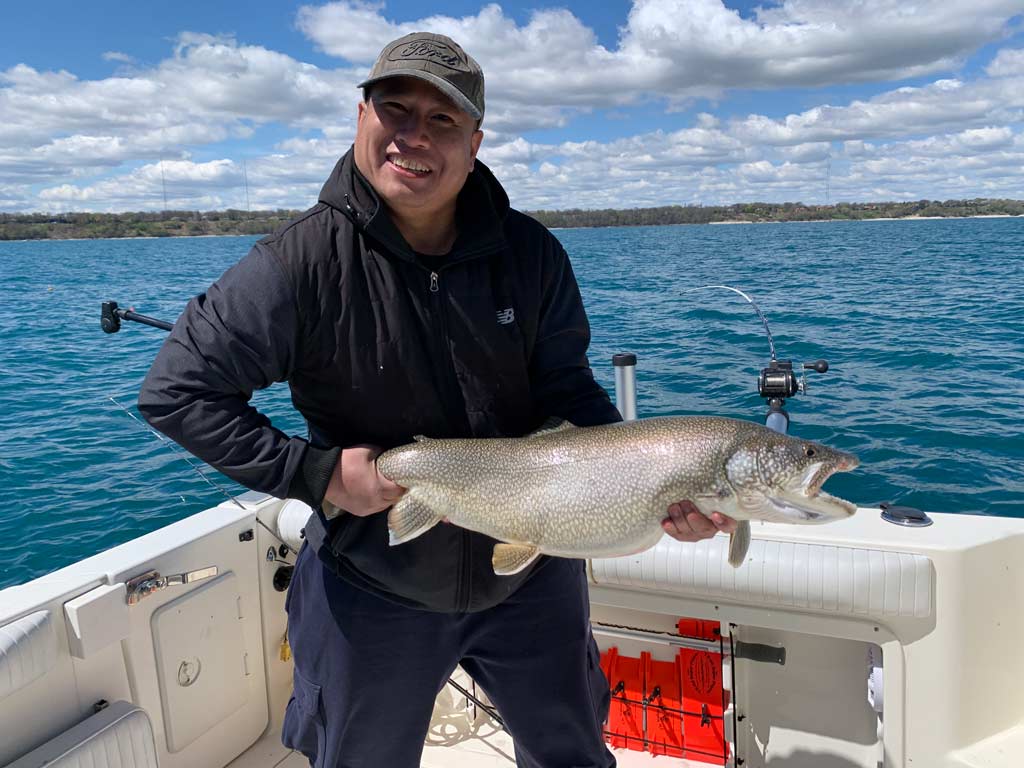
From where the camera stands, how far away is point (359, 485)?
104 inches

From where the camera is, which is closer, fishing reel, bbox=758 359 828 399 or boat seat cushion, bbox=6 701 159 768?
boat seat cushion, bbox=6 701 159 768

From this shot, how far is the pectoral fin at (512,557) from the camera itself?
8.75 feet

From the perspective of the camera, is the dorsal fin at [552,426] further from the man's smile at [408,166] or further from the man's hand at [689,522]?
the man's smile at [408,166]

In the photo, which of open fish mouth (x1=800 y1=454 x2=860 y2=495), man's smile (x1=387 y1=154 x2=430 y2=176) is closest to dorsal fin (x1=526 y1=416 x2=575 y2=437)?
open fish mouth (x1=800 y1=454 x2=860 y2=495)

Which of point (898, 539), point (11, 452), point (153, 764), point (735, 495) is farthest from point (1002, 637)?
point (11, 452)

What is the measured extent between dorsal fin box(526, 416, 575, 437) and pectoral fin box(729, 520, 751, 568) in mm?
705

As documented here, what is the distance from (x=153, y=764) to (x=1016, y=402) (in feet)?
49.9

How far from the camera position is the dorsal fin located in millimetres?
2875

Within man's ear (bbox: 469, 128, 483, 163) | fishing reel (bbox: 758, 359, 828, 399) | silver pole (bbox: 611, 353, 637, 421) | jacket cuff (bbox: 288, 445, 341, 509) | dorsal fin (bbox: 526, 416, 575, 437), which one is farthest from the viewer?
fishing reel (bbox: 758, 359, 828, 399)

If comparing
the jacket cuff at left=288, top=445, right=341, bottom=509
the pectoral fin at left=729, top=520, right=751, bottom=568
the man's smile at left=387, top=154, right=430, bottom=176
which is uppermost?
the man's smile at left=387, top=154, right=430, bottom=176

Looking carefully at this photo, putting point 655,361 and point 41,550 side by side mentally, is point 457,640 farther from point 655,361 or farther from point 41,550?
point 655,361

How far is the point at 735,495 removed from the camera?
A: 269 cm

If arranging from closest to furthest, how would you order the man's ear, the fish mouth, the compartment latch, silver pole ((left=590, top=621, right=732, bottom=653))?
the fish mouth < the man's ear < the compartment latch < silver pole ((left=590, top=621, right=732, bottom=653))

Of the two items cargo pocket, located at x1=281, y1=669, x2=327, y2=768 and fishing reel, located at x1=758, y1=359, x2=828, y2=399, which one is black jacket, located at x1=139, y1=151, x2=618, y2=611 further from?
fishing reel, located at x1=758, y1=359, x2=828, y2=399
